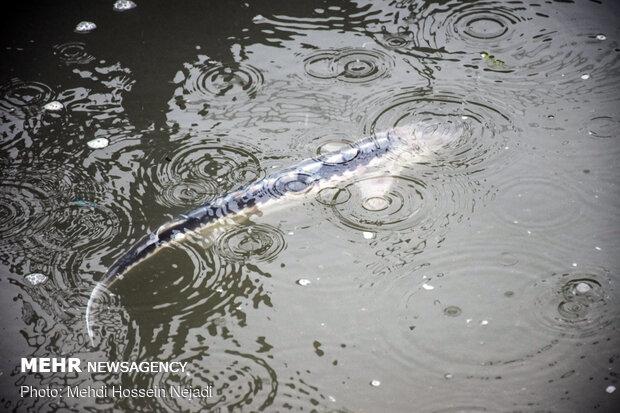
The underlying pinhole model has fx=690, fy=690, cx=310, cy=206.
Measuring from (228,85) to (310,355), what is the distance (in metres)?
2.29

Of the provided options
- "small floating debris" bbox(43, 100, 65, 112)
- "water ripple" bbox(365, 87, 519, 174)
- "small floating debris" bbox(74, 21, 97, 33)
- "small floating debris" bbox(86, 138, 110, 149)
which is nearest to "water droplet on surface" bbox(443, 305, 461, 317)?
"water ripple" bbox(365, 87, 519, 174)

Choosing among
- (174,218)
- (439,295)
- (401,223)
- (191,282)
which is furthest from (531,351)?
(174,218)

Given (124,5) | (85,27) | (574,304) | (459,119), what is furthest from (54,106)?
(574,304)

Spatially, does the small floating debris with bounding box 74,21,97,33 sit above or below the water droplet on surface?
above

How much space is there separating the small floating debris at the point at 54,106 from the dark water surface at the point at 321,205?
7 centimetres

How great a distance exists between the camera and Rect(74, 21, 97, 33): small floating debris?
543 cm

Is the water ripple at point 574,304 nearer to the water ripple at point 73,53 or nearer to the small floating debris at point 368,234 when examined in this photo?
the small floating debris at point 368,234

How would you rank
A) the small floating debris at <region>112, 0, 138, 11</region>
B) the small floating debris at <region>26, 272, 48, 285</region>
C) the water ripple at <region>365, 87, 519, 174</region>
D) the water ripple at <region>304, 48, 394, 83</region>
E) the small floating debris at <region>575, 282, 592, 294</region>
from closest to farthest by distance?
1. the small floating debris at <region>575, 282, 592, 294</region>
2. the small floating debris at <region>26, 272, 48, 285</region>
3. the water ripple at <region>365, 87, 519, 174</region>
4. the water ripple at <region>304, 48, 394, 83</region>
5. the small floating debris at <region>112, 0, 138, 11</region>

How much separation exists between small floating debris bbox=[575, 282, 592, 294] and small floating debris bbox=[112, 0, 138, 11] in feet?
13.3

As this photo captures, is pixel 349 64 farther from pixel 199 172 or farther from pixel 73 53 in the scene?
pixel 73 53

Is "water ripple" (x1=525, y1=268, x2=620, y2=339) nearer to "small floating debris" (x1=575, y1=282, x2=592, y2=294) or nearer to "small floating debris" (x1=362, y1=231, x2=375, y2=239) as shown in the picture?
"small floating debris" (x1=575, y1=282, x2=592, y2=294)

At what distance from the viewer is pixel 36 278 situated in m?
3.72

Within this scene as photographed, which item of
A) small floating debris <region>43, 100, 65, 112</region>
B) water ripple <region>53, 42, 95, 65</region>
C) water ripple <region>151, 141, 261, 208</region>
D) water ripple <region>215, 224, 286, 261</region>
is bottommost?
water ripple <region>215, 224, 286, 261</region>

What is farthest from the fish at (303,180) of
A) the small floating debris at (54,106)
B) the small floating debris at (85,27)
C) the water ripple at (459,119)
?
the small floating debris at (85,27)
